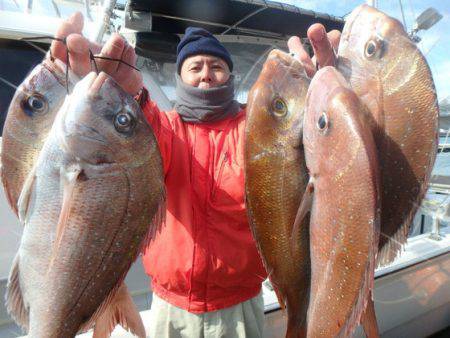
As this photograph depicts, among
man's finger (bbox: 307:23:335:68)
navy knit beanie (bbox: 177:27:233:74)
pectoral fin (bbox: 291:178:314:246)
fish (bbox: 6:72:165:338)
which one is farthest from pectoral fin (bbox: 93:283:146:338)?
navy knit beanie (bbox: 177:27:233:74)

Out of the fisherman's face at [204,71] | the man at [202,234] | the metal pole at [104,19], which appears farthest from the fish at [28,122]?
the metal pole at [104,19]

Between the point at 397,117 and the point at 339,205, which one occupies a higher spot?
the point at 397,117

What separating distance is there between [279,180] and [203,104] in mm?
996

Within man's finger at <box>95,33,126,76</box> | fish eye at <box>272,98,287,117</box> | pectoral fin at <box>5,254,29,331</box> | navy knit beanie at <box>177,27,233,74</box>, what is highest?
navy knit beanie at <box>177,27,233,74</box>

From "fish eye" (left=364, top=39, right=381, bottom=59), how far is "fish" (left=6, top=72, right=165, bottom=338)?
3.02 ft

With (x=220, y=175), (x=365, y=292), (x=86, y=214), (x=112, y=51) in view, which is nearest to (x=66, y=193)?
(x=86, y=214)

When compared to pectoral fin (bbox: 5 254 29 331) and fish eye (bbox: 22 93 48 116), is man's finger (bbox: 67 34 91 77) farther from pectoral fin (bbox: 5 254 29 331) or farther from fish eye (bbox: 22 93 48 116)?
pectoral fin (bbox: 5 254 29 331)

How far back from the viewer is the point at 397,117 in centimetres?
148

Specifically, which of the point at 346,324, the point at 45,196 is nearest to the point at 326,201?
the point at 346,324

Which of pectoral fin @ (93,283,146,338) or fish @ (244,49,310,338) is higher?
fish @ (244,49,310,338)

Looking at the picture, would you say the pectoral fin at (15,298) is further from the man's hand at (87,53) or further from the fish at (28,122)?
the man's hand at (87,53)

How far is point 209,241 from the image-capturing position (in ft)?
7.34

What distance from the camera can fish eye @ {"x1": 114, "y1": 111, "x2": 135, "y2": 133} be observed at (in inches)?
62.5

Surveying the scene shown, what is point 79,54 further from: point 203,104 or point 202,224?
point 202,224
